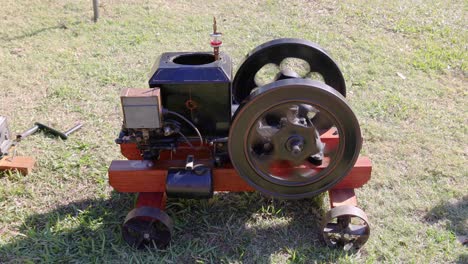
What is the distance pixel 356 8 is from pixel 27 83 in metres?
4.21

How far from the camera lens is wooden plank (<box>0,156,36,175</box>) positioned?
3205 mm

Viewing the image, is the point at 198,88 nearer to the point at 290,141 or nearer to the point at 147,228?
the point at 290,141

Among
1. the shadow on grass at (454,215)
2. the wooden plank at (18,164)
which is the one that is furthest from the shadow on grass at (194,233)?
the shadow on grass at (454,215)

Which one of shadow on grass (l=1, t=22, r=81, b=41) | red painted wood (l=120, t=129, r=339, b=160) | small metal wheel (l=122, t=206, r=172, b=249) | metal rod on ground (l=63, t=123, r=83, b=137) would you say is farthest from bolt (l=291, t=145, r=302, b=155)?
shadow on grass (l=1, t=22, r=81, b=41)

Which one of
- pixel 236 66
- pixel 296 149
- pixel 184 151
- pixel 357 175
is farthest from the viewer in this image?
pixel 236 66

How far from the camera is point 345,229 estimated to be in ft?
8.66

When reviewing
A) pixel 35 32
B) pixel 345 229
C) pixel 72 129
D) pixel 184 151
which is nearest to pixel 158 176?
pixel 184 151

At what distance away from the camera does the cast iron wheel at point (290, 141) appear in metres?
2.40

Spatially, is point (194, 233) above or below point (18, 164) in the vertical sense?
below

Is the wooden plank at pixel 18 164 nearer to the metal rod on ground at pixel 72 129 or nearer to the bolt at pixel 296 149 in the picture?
the metal rod on ground at pixel 72 129

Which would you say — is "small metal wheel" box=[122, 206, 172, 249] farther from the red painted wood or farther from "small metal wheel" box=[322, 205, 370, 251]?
"small metal wheel" box=[322, 205, 370, 251]

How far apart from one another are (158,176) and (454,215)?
1.81 m

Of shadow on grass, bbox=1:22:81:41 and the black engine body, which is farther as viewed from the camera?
shadow on grass, bbox=1:22:81:41

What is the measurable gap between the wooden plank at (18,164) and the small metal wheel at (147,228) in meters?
1.02
